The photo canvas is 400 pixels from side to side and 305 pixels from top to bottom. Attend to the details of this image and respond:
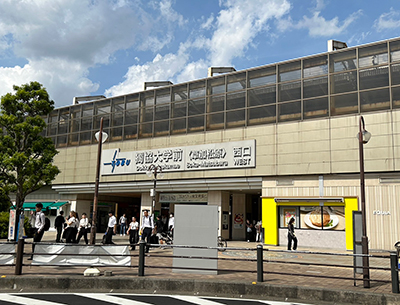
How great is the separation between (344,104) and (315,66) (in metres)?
3.06

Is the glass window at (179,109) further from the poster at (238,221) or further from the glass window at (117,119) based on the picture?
the poster at (238,221)

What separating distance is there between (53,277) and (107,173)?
22931 millimetres

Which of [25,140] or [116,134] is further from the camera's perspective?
[116,134]

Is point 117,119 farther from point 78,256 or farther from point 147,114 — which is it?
point 78,256

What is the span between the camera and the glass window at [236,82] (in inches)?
1053

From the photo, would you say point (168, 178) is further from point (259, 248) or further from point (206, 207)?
point (259, 248)

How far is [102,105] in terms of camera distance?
109 feet

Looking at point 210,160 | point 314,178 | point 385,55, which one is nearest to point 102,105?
point 210,160

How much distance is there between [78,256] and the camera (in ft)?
33.0

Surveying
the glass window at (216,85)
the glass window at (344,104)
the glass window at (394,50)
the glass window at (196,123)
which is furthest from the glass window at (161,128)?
the glass window at (394,50)

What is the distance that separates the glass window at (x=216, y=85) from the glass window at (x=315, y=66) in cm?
577

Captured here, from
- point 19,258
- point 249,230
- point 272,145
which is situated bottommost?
point 19,258

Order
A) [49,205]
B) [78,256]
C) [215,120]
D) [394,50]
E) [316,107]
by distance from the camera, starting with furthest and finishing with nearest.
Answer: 1. [49,205]
2. [215,120]
3. [316,107]
4. [394,50]
5. [78,256]

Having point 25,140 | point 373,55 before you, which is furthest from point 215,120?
point 25,140
